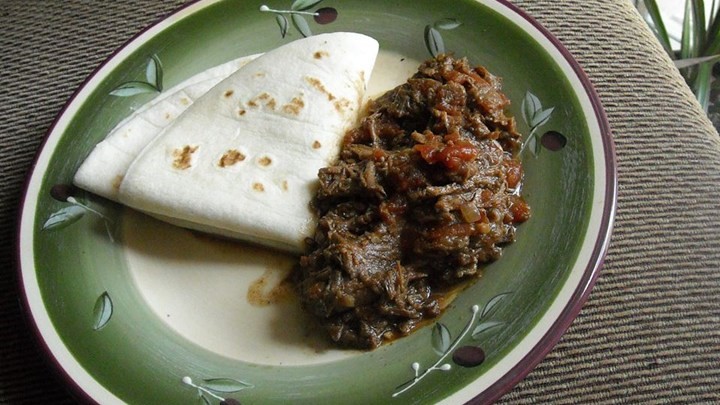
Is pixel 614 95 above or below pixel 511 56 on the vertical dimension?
below

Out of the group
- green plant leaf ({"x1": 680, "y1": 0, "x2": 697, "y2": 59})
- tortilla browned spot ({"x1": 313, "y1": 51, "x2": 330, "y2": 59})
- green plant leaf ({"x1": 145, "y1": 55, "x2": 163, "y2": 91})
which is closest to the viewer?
tortilla browned spot ({"x1": 313, "y1": 51, "x2": 330, "y2": 59})

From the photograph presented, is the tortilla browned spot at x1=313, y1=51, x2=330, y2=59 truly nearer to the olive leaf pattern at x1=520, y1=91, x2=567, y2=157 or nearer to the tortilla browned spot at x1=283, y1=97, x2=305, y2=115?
the tortilla browned spot at x1=283, y1=97, x2=305, y2=115

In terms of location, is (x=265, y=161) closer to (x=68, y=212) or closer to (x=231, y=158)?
(x=231, y=158)

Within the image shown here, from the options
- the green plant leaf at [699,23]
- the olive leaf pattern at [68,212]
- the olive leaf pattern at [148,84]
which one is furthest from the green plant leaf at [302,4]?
the green plant leaf at [699,23]

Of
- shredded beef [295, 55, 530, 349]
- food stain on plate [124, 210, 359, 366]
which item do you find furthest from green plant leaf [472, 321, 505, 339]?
food stain on plate [124, 210, 359, 366]

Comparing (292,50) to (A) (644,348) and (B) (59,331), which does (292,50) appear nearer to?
(B) (59,331)

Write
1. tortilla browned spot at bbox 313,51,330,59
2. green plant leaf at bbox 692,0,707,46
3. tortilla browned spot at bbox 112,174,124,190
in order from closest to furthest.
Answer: tortilla browned spot at bbox 112,174,124,190 → tortilla browned spot at bbox 313,51,330,59 → green plant leaf at bbox 692,0,707,46

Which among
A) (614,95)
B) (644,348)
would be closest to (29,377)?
(644,348)

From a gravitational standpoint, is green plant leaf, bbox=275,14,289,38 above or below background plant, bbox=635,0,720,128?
above
